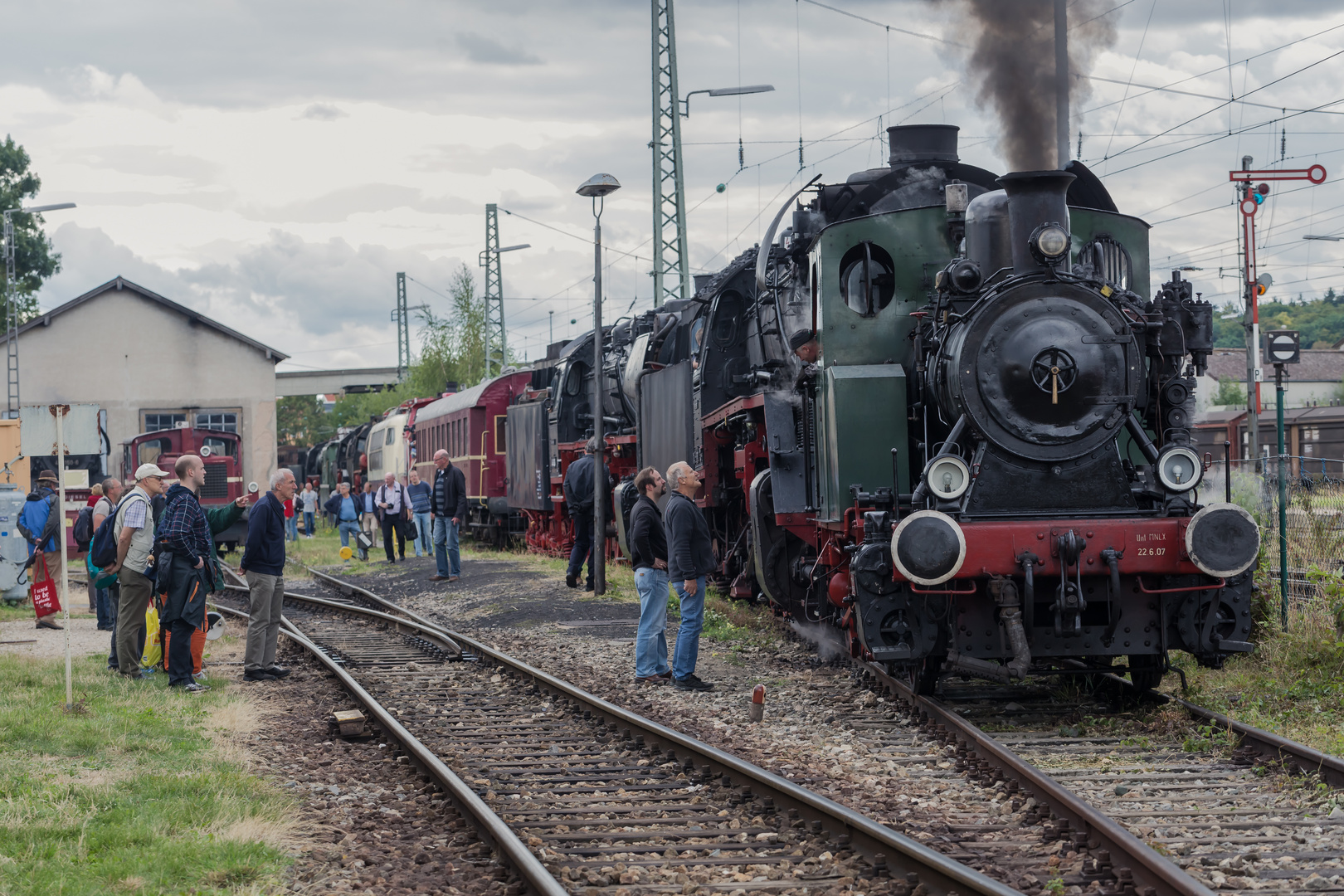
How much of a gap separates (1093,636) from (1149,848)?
3064 mm

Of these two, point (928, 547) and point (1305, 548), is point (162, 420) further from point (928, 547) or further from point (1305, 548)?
point (928, 547)

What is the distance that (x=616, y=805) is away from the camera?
21.9 feet

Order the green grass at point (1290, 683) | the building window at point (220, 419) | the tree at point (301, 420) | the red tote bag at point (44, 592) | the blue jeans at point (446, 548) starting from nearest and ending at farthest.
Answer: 1. the green grass at point (1290, 683)
2. the red tote bag at point (44, 592)
3. the blue jeans at point (446, 548)
4. the building window at point (220, 419)
5. the tree at point (301, 420)

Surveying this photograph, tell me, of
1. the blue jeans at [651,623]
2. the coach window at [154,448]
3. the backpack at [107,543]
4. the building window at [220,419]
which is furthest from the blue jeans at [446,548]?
the building window at [220,419]

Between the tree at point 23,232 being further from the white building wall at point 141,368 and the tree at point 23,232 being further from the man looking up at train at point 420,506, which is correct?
the man looking up at train at point 420,506

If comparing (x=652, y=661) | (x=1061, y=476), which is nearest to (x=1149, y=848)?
(x=1061, y=476)

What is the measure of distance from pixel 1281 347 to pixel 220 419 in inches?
1505

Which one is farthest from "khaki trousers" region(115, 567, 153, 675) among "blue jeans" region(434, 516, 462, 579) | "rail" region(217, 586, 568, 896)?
"blue jeans" region(434, 516, 462, 579)

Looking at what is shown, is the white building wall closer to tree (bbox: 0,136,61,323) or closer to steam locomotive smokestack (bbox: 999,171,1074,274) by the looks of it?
tree (bbox: 0,136,61,323)

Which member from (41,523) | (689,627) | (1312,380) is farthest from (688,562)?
(1312,380)

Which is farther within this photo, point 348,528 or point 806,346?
point 348,528

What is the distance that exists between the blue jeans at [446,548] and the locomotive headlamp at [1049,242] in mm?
13367

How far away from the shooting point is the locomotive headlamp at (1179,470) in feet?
26.4

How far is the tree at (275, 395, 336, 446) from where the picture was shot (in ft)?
331
